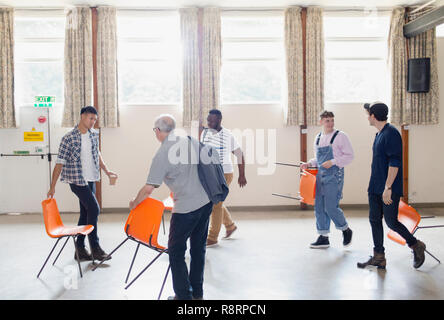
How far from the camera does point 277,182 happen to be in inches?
268

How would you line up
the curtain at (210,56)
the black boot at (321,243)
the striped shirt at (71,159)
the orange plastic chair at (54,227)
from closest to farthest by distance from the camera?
Answer: the orange plastic chair at (54,227) → the striped shirt at (71,159) → the black boot at (321,243) → the curtain at (210,56)

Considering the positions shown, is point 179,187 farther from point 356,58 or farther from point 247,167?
point 356,58

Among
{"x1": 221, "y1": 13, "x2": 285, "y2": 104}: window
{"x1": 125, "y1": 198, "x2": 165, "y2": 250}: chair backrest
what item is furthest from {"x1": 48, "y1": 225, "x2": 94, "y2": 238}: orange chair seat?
{"x1": 221, "y1": 13, "x2": 285, "y2": 104}: window

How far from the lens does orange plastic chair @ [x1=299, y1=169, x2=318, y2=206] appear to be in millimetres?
4309

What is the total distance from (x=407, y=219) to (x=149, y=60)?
4.86 m

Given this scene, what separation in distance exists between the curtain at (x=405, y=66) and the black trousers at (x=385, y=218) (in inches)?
144

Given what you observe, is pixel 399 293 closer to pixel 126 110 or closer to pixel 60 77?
pixel 126 110

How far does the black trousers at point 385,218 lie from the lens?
3.39 metres

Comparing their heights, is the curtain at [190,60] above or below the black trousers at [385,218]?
above

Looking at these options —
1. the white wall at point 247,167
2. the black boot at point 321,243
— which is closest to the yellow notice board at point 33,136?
the white wall at point 247,167

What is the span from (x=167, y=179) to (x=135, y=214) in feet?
1.81

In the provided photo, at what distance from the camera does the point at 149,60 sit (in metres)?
6.78

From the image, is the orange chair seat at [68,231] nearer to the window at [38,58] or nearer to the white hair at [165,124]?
the white hair at [165,124]

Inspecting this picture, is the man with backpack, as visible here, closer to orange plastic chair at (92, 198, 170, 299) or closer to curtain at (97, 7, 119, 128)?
orange plastic chair at (92, 198, 170, 299)
